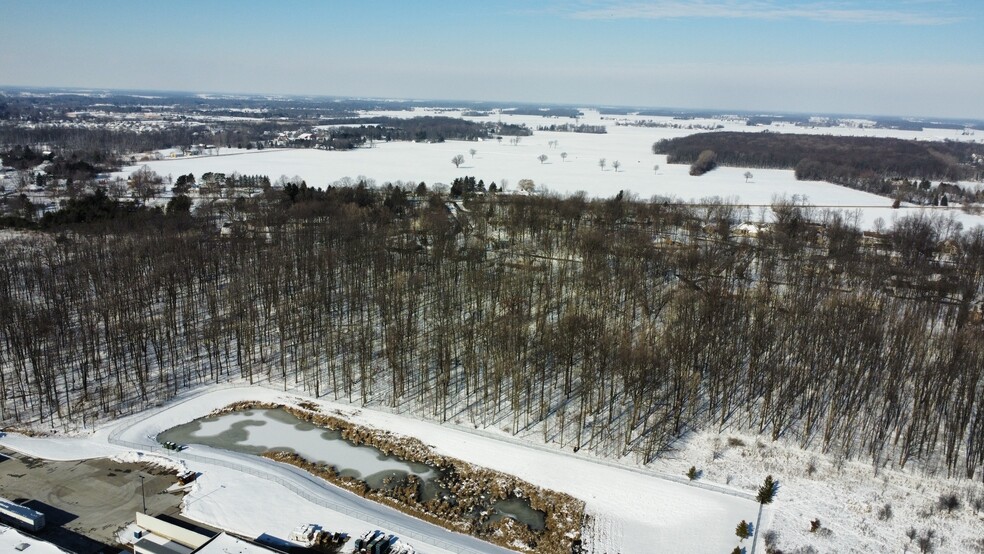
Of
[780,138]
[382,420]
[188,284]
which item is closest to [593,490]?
[382,420]

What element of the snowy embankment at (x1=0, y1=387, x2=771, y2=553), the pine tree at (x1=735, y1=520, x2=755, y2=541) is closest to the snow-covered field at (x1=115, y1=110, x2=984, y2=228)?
the snowy embankment at (x1=0, y1=387, x2=771, y2=553)

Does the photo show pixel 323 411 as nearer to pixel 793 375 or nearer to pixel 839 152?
pixel 793 375

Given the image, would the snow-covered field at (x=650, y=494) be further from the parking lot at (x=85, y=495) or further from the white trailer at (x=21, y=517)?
the white trailer at (x=21, y=517)

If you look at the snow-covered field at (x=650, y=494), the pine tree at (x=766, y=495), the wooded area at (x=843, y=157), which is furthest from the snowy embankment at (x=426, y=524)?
the wooded area at (x=843, y=157)

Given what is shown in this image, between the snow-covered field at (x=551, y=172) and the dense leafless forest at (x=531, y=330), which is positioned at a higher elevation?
the snow-covered field at (x=551, y=172)

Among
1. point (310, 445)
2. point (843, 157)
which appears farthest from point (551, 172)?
point (310, 445)
